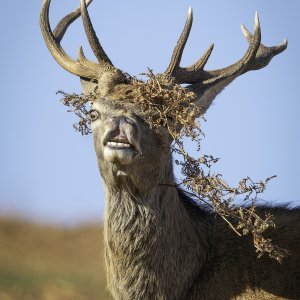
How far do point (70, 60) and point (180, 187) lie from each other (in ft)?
5.46

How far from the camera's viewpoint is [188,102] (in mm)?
8219

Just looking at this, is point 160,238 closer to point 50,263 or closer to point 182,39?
point 182,39

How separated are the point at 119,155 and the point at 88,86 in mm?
1506

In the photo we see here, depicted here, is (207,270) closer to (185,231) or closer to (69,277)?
(185,231)

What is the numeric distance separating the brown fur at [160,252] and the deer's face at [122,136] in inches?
0.4

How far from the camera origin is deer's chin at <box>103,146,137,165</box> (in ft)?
25.2

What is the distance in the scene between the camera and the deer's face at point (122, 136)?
7703mm

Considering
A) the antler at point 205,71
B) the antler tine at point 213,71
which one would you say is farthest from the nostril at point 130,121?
the antler tine at point 213,71

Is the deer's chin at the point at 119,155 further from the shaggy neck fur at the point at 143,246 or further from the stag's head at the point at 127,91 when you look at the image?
the shaggy neck fur at the point at 143,246

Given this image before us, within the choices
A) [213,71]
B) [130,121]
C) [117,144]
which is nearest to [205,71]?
[213,71]

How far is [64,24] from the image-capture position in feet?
32.3

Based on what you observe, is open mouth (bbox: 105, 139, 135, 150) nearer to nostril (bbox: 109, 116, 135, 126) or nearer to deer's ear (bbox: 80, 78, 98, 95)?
nostril (bbox: 109, 116, 135, 126)

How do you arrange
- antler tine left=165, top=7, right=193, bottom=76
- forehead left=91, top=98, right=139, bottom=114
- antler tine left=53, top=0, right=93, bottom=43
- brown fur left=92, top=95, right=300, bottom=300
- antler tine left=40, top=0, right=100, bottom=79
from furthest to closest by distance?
antler tine left=53, top=0, right=93, bottom=43
antler tine left=40, top=0, right=100, bottom=79
antler tine left=165, top=7, right=193, bottom=76
brown fur left=92, top=95, right=300, bottom=300
forehead left=91, top=98, right=139, bottom=114

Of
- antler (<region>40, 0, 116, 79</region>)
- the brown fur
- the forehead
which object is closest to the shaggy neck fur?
the brown fur
